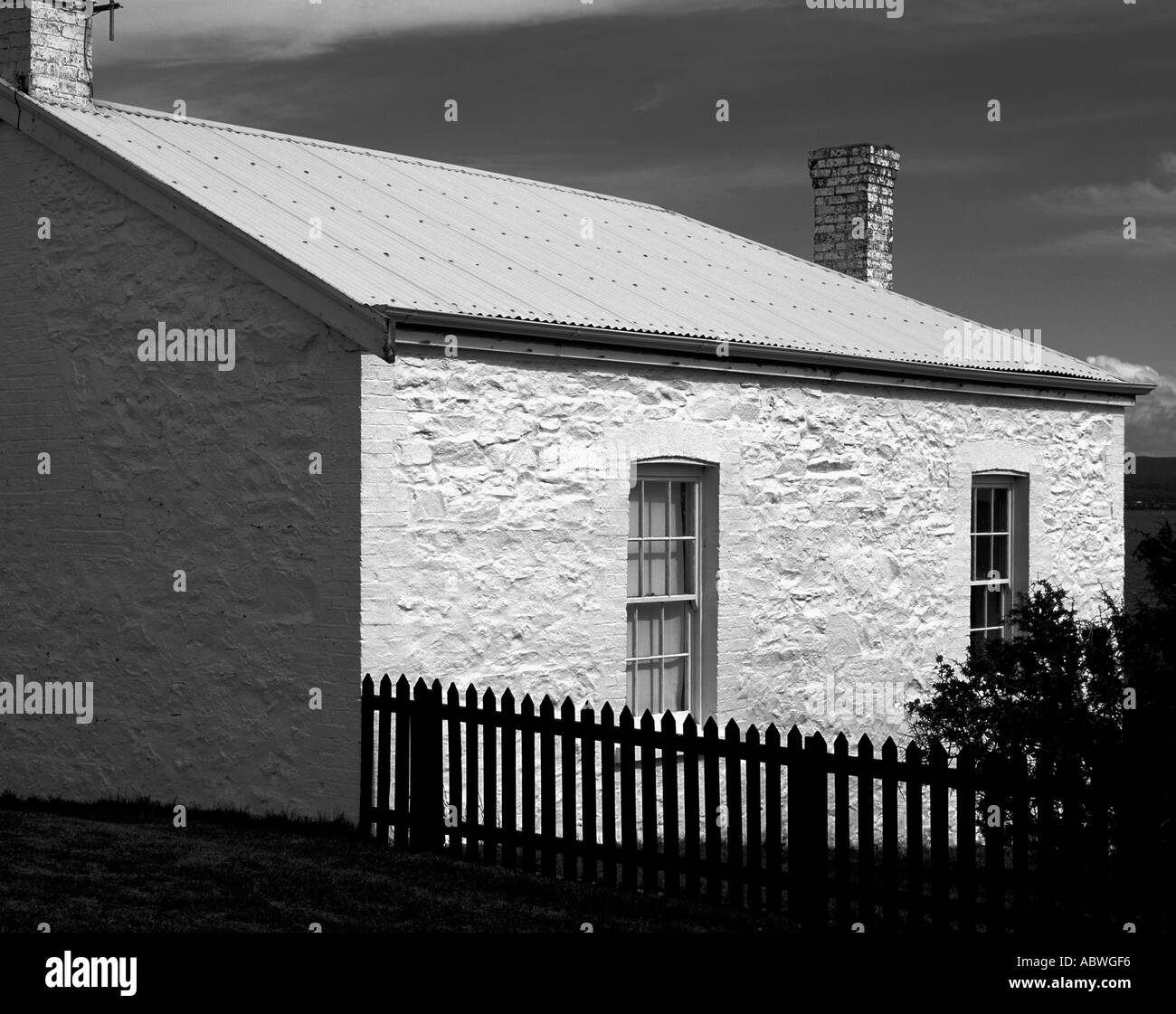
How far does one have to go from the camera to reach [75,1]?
12164 millimetres

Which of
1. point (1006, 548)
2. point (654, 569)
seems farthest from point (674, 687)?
point (1006, 548)

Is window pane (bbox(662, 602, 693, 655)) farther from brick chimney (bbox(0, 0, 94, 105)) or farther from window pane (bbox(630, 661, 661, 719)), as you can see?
brick chimney (bbox(0, 0, 94, 105))

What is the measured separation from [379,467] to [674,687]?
3.44 meters

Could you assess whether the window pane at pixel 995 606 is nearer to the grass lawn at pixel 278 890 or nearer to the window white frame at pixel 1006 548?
the window white frame at pixel 1006 548

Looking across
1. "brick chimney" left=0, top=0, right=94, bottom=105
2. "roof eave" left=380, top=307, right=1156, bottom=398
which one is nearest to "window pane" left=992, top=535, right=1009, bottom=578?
"roof eave" left=380, top=307, right=1156, bottom=398

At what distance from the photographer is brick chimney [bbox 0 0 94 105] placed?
11820 mm

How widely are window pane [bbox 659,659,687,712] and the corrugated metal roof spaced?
2523 millimetres

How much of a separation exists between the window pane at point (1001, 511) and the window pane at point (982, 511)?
0.33ft

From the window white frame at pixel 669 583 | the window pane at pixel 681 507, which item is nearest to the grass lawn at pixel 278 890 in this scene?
the window white frame at pixel 669 583

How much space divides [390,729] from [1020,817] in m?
4.04

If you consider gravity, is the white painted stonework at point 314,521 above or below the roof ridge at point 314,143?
below

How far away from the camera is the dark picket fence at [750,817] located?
23.3ft
